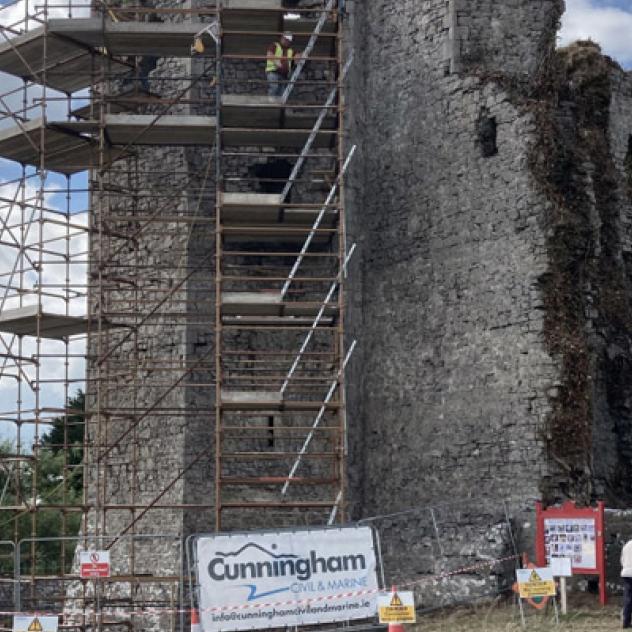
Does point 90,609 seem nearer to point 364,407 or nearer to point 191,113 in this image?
point 364,407

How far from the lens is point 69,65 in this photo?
2280 centimetres

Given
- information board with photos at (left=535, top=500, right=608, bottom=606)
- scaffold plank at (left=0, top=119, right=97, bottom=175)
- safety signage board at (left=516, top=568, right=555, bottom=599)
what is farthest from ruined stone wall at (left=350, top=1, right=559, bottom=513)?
scaffold plank at (left=0, top=119, right=97, bottom=175)

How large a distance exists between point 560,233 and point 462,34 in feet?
12.0

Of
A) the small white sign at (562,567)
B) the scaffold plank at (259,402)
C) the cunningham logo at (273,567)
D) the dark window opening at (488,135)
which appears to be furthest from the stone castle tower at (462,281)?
the cunningham logo at (273,567)

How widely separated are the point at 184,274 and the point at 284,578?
7057 millimetres

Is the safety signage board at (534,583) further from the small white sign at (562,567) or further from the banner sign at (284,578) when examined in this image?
the banner sign at (284,578)

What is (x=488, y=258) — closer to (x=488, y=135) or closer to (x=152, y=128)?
(x=488, y=135)

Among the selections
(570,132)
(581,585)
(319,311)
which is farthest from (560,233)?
(581,585)

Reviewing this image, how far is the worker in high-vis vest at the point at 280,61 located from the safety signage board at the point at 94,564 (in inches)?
277

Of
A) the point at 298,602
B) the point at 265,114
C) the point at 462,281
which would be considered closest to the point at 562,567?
the point at 298,602

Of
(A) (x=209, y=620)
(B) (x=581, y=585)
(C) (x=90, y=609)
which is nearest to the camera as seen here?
(A) (x=209, y=620)

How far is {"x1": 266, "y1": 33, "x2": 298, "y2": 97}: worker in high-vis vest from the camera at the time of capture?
21.3 meters

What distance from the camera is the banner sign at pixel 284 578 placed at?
15.9 m

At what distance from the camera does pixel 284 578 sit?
1608 centimetres
